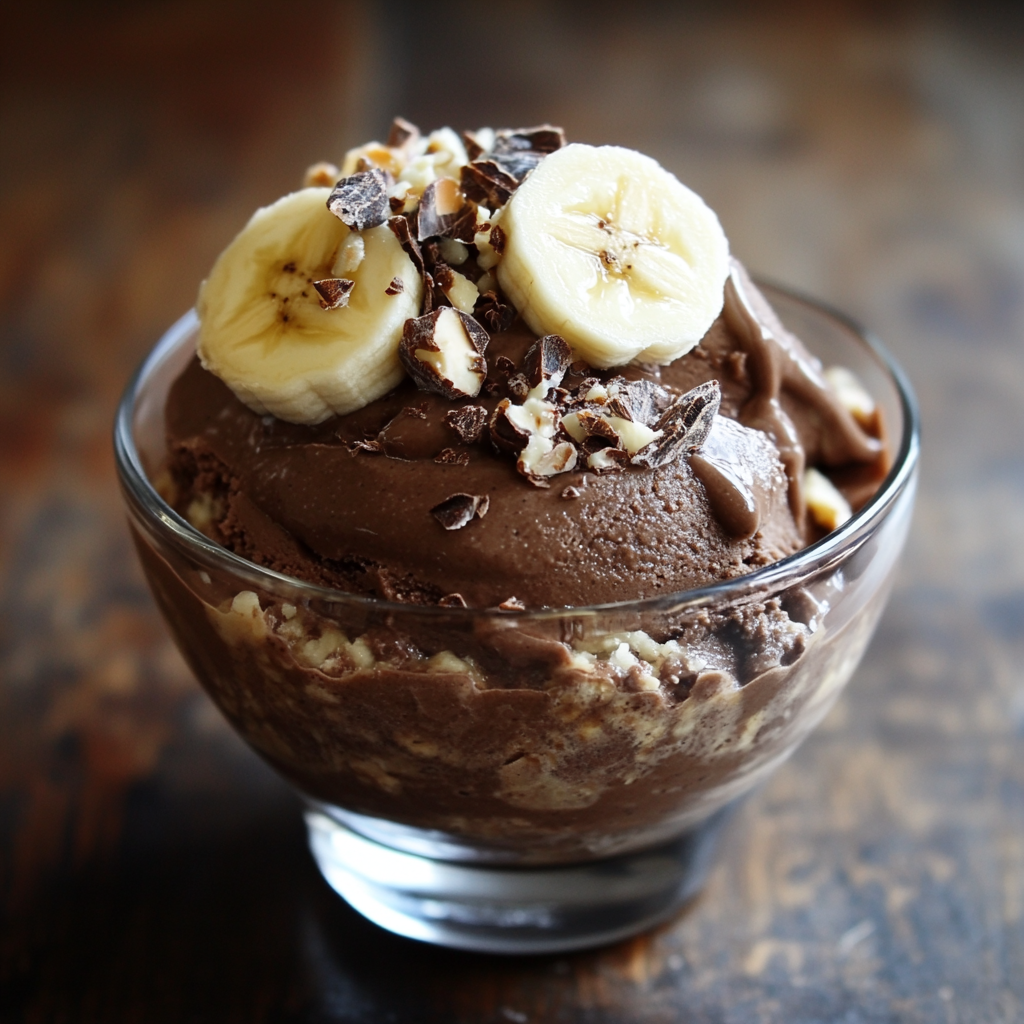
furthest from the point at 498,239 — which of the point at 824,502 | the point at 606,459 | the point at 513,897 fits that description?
the point at 513,897

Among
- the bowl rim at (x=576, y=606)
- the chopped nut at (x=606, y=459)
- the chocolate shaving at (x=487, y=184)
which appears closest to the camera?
the bowl rim at (x=576, y=606)

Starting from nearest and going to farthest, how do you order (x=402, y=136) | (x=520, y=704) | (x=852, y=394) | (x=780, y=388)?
1. (x=520, y=704)
2. (x=780, y=388)
3. (x=402, y=136)
4. (x=852, y=394)

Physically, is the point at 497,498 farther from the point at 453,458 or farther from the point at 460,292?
the point at 460,292

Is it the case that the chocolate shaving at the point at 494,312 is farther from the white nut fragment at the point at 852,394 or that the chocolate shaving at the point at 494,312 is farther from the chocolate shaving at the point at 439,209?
the white nut fragment at the point at 852,394

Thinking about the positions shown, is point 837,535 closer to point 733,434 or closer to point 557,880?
point 733,434

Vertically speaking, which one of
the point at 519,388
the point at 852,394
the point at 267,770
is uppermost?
the point at 519,388

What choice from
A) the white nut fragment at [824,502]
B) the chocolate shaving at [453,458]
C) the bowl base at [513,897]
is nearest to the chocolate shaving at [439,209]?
the chocolate shaving at [453,458]

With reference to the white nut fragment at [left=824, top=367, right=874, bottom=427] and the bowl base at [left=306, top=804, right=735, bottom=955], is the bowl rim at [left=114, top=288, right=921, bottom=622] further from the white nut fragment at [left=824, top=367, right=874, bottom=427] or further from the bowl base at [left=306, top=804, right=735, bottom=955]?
the bowl base at [left=306, top=804, right=735, bottom=955]
